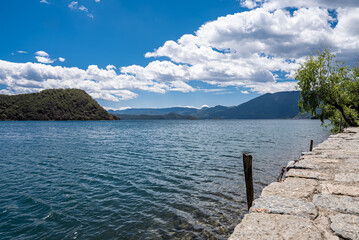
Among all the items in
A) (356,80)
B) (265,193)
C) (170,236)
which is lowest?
(170,236)

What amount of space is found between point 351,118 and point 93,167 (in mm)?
36145

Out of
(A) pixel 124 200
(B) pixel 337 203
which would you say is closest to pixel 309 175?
(B) pixel 337 203

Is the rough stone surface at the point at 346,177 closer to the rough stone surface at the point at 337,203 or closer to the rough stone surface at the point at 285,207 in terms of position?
the rough stone surface at the point at 337,203

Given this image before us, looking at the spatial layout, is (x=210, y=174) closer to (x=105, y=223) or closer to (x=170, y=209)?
(x=170, y=209)

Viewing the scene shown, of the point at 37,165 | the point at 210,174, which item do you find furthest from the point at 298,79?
the point at 37,165

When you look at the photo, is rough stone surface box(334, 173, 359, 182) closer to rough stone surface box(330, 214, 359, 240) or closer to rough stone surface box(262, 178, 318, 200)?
rough stone surface box(262, 178, 318, 200)

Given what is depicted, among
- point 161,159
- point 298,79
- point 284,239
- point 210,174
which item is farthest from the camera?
point 298,79

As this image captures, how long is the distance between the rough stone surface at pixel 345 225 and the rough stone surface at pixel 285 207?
365 millimetres

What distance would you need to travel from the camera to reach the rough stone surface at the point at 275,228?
360 centimetres

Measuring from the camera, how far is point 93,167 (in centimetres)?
2181

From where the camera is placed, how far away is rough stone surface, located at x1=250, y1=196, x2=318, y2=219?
14.5 feet

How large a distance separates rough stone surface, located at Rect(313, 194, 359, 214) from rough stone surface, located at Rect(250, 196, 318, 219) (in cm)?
31

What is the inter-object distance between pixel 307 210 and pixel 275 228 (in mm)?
1183

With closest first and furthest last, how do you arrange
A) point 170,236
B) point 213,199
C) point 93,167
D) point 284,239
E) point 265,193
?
point 284,239
point 265,193
point 170,236
point 213,199
point 93,167
